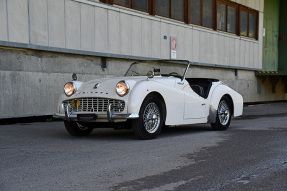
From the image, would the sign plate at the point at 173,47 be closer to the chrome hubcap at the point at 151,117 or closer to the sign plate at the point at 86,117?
the chrome hubcap at the point at 151,117

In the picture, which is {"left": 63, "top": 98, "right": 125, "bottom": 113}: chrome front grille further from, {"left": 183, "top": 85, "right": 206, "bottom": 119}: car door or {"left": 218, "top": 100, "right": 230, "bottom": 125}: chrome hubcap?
{"left": 218, "top": 100, "right": 230, "bottom": 125}: chrome hubcap

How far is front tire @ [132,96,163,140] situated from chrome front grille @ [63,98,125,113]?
0.33m

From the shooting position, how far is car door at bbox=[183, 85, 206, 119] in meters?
7.31

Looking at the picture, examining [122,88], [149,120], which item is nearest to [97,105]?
[122,88]

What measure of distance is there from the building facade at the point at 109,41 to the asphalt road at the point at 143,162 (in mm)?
3380

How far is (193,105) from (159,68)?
0.94m

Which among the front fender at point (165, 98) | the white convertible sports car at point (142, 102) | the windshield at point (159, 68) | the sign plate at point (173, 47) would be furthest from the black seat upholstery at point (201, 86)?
the sign plate at point (173, 47)

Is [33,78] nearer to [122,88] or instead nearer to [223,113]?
[122,88]

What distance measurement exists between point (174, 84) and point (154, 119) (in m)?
0.90

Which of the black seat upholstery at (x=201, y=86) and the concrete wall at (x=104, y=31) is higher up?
the concrete wall at (x=104, y=31)

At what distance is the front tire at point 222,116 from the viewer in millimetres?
8148

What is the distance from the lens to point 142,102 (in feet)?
20.8

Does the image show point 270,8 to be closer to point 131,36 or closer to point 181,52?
point 181,52

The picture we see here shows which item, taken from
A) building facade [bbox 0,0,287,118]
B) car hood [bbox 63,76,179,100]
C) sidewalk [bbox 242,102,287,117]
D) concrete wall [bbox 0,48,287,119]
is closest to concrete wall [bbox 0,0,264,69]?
building facade [bbox 0,0,287,118]
